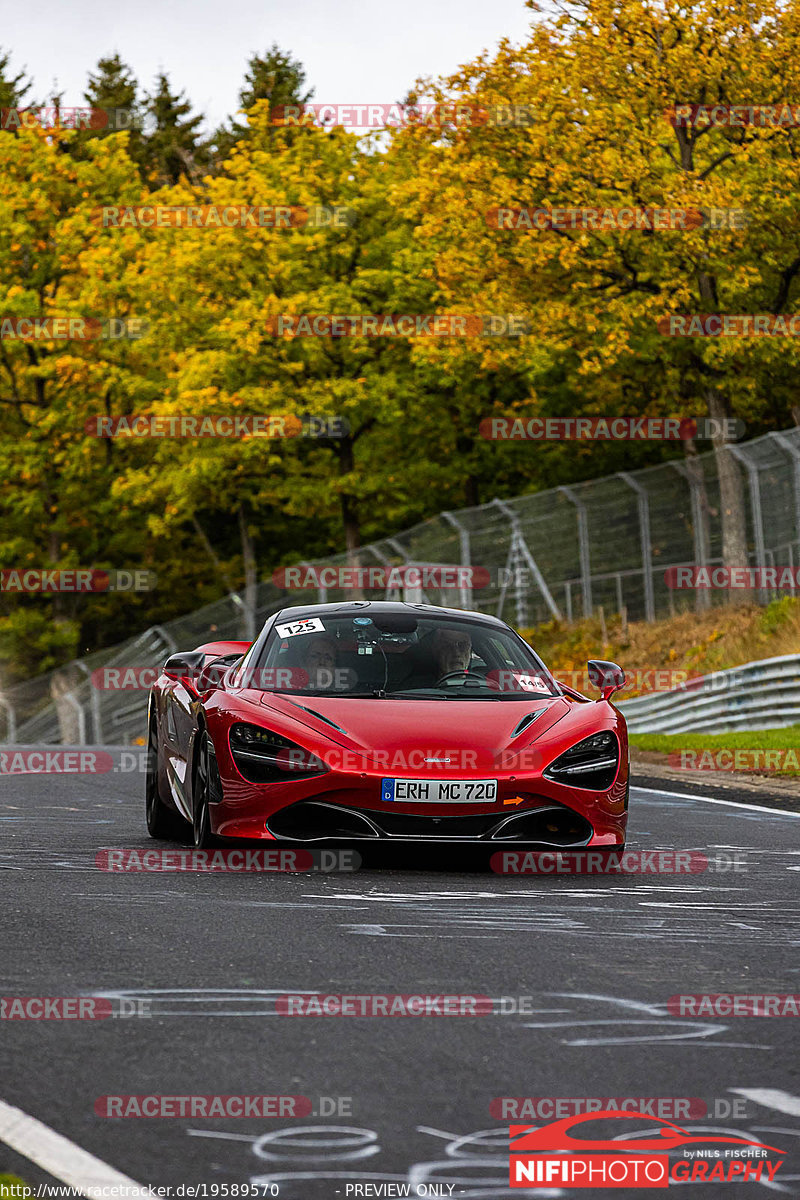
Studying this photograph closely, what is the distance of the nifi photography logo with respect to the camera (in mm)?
4074

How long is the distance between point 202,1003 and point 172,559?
51.4m

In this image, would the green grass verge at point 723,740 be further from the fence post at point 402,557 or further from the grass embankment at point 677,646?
the fence post at point 402,557

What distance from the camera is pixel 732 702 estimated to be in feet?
76.2

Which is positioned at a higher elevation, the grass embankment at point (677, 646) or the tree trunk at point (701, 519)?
the tree trunk at point (701, 519)

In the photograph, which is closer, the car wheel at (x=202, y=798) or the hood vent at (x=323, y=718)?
the hood vent at (x=323, y=718)

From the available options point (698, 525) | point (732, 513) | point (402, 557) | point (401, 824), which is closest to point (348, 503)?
point (402, 557)

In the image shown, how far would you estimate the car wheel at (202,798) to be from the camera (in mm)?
9734

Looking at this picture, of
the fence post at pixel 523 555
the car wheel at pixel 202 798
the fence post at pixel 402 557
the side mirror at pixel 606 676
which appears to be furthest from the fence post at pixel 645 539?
the car wheel at pixel 202 798

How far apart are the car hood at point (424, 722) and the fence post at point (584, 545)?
2388cm

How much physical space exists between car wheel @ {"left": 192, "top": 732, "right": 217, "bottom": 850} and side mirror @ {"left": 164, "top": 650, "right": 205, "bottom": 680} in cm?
102

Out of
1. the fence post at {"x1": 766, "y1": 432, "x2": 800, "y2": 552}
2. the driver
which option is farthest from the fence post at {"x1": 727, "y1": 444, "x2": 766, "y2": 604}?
the driver

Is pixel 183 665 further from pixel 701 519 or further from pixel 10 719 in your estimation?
pixel 10 719

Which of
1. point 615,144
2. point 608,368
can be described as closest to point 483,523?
point 608,368

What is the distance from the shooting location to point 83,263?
4912 centimetres
